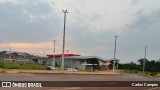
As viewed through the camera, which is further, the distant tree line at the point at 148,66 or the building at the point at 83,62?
the distant tree line at the point at 148,66

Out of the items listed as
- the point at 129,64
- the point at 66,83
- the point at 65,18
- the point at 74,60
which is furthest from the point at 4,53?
the point at 66,83

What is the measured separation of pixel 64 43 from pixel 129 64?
7502 centimetres

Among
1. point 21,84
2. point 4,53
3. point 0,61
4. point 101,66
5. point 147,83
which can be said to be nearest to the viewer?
point 21,84

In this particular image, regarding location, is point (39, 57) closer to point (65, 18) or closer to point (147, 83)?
point (65, 18)

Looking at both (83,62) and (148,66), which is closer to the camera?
(83,62)

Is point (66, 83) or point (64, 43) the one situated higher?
point (64, 43)

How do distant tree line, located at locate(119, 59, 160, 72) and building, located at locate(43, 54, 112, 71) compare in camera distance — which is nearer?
building, located at locate(43, 54, 112, 71)

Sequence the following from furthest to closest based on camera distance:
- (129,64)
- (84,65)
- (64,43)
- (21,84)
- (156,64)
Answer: (129,64) → (156,64) → (84,65) → (64,43) → (21,84)

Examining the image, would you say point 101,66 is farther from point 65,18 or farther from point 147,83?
point 147,83

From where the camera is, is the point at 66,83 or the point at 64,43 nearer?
the point at 66,83

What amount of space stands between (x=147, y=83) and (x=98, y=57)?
96.1 m

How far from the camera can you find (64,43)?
199 ft

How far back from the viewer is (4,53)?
97.7 m

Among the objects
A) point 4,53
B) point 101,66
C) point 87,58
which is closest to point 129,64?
point 101,66
